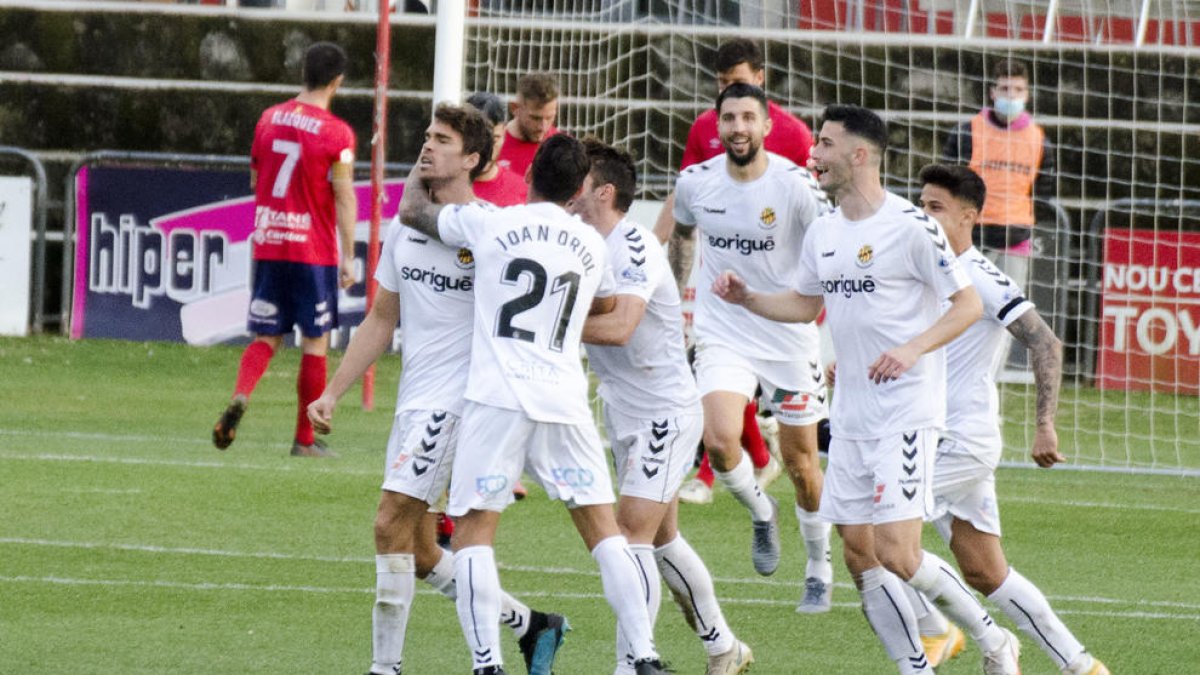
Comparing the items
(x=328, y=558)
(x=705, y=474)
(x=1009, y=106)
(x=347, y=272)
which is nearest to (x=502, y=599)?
(x=328, y=558)

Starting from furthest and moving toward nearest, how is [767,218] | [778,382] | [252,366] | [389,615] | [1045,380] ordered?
1. [252,366]
2. [778,382]
3. [767,218]
4. [1045,380]
5. [389,615]

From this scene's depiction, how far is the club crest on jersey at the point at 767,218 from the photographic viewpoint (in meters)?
8.88

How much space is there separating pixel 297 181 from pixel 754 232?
4.11 metres

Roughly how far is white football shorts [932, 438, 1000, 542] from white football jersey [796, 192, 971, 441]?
0.95 ft

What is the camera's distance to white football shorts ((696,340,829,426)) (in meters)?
8.98

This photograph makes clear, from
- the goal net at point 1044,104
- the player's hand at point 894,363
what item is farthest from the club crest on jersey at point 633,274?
the goal net at point 1044,104

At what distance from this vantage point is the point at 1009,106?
46.3ft

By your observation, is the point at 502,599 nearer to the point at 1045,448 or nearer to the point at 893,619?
the point at 893,619

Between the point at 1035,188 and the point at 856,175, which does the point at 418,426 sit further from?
the point at 1035,188

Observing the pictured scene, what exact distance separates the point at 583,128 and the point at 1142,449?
4.36 m

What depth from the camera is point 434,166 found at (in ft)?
22.0

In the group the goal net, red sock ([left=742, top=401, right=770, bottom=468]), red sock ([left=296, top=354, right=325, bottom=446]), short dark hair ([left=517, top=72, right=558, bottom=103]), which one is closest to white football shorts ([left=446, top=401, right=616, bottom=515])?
short dark hair ([left=517, top=72, right=558, bottom=103])

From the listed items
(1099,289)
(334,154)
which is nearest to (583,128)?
(334,154)

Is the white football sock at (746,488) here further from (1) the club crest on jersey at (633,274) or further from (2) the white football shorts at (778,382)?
(1) the club crest on jersey at (633,274)
